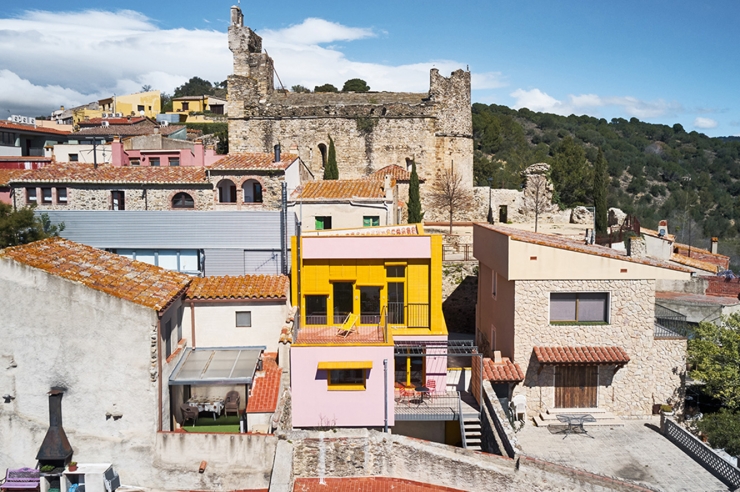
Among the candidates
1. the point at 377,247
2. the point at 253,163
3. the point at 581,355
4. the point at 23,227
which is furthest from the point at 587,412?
the point at 23,227

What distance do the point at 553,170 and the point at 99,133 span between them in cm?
3598

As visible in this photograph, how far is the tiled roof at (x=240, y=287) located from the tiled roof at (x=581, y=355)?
25.1 ft

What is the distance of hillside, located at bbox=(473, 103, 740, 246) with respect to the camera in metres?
54.3

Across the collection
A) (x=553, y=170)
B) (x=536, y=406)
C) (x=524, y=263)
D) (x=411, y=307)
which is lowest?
(x=536, y=406)

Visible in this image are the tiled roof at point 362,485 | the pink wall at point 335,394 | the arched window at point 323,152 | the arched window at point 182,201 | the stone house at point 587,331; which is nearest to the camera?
the tiled roof at point 362,485

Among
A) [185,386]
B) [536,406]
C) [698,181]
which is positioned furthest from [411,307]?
[698,181]

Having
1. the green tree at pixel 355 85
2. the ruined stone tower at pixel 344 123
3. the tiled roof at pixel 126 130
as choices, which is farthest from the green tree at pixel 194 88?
the ruined stone tower at pixel 344 123

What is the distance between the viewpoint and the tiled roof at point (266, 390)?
1559 cm

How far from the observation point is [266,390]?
16203mm

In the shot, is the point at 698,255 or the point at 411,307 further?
the point at 698,255

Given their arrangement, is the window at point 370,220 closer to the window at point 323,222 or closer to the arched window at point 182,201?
the window at point 323,222

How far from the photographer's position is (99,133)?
49.0m

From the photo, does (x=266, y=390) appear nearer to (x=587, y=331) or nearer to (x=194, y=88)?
(x=587, y=331)

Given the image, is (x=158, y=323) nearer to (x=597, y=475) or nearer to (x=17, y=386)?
(x=17, y=386)
